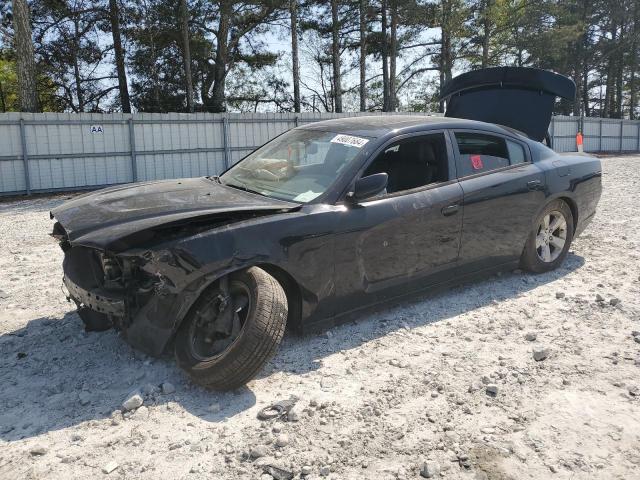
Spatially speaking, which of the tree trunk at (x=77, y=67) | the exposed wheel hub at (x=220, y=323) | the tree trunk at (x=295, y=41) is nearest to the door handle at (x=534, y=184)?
the exposed wheel hub at (x=220, y=323)

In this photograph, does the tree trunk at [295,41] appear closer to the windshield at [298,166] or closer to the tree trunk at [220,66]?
the tree trunk at [220,66]

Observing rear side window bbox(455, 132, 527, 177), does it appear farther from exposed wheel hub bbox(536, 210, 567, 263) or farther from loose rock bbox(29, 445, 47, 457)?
loose rock bbox(29, 445, 47, 457)

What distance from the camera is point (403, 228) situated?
4.01 metres

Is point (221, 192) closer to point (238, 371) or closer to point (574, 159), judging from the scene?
point (238, 371)

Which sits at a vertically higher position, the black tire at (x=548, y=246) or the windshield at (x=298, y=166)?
the windshield at (x=298, y=166)

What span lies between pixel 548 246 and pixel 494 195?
1095 millimetres

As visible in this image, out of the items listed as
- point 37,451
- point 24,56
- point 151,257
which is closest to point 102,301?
point 151,257

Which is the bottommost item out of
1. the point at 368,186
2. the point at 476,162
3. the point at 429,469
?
the point at 429,469

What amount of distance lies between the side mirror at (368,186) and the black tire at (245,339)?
888mm

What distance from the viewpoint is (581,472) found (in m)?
2.47

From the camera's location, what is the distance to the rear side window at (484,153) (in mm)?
4621

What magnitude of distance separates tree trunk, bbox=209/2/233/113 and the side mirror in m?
24.0

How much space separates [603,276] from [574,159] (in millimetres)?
1199

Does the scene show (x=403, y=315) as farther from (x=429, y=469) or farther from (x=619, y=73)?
(x=619, y=73)
